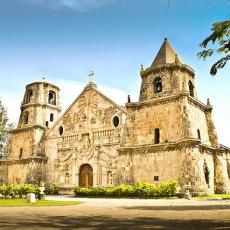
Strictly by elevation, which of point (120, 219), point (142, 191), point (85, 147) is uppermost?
point (85, 147)

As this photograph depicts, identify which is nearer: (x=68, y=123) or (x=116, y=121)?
(x=116, y=121)

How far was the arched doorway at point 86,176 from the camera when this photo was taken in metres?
29.7

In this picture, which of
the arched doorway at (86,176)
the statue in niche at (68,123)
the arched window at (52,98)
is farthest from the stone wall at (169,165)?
the arched window at (52,98)

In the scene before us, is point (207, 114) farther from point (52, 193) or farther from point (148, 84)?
point (52, 193)

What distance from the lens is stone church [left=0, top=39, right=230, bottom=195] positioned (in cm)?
2391

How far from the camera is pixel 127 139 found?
26203mm

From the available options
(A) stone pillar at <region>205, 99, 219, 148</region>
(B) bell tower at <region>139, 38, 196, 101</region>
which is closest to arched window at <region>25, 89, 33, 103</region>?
(B) bell tower at <region>139, 38, 196, 101</region>

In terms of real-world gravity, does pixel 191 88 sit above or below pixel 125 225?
above

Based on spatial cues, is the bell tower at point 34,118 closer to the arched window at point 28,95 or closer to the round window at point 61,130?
the arched window at point 28,95

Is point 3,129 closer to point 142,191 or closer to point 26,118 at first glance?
point 26,118

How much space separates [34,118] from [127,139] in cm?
1400

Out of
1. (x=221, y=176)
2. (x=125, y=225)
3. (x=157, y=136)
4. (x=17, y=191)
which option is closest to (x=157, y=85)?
(x=157, y=136)

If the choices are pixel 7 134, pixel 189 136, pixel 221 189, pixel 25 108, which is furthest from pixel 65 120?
pixel 221 189

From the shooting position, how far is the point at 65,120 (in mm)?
33156
